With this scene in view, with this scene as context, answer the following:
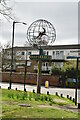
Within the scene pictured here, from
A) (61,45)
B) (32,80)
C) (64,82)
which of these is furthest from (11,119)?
(61,45)

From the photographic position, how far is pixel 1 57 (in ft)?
120

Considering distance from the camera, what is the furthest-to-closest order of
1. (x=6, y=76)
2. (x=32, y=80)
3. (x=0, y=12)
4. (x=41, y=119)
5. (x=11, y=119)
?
(x=6, y=76) → (x=32, y=80) → (x=0, y=12) → (x=41, y=119) → (x=11, y=119)

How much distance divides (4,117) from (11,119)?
34 centimetres

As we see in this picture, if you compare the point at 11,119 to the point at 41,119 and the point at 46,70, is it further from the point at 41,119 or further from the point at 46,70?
the point at 46,70

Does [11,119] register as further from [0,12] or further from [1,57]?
[1,57]

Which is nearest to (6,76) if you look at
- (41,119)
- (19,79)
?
(19,79)

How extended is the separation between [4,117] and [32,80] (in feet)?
102

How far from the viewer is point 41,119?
7617mm

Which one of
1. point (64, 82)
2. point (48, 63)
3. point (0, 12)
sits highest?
point (0, 12)

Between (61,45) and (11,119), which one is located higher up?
(61,45)

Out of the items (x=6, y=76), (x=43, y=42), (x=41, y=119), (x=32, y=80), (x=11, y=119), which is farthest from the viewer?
(x=6, y=76)

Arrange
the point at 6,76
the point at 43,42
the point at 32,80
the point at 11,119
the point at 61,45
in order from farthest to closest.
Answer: the point at 61,45 → the point at 6,76 → the point at 32,80 → the point at 43,42 → the point at 11,119

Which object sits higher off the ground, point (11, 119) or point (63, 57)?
point (63, 57)

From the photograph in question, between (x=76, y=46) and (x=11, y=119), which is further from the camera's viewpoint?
(x=76, y=46)
